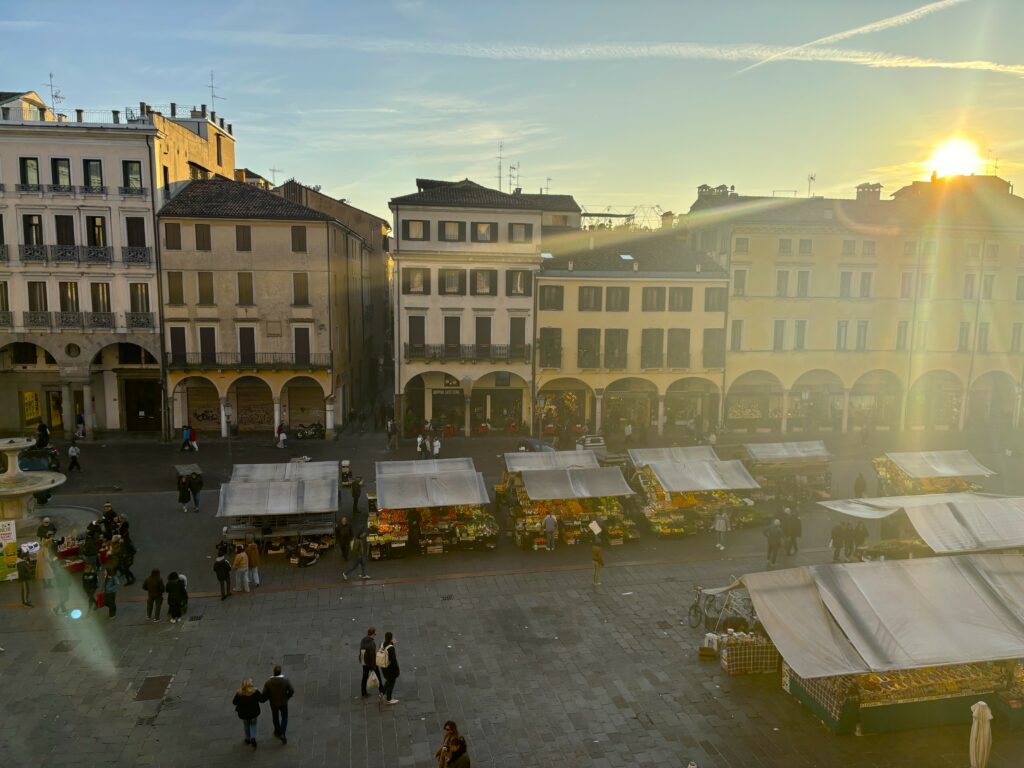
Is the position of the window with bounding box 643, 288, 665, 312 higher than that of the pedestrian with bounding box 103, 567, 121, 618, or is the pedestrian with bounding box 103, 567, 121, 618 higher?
the window with bounding box 643, 288, 665, 312

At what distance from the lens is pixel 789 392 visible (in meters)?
44.8

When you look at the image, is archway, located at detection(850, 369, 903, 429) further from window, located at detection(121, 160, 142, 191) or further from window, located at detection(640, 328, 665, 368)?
window, located at detection(121, 160, 142, 191)

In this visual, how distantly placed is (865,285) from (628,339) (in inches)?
597

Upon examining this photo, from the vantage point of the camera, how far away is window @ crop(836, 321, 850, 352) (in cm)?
4453

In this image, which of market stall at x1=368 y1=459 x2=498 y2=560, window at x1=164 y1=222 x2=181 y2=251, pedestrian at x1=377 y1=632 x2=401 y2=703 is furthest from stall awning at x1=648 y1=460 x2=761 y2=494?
window at x1=164 y1=222 x2=181 y2=251

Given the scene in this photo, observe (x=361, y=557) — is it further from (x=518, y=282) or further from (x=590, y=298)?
(x=590, y=298)

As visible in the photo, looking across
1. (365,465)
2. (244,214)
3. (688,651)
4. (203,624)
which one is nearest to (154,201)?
(244,214)

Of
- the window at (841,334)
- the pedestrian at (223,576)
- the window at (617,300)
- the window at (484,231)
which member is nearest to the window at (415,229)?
the window at (484,231)

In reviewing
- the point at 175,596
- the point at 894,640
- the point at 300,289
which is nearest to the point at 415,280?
the point at 300,289

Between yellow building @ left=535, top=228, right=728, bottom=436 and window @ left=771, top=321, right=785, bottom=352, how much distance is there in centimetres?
333

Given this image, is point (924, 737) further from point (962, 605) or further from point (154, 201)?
point (154, 201)

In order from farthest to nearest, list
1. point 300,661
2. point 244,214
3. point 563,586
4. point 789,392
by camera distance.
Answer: point 789,392, point 244,214, point 563,586, point 300,661

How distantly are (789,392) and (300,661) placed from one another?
36.1m

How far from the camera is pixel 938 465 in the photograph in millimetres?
29641
